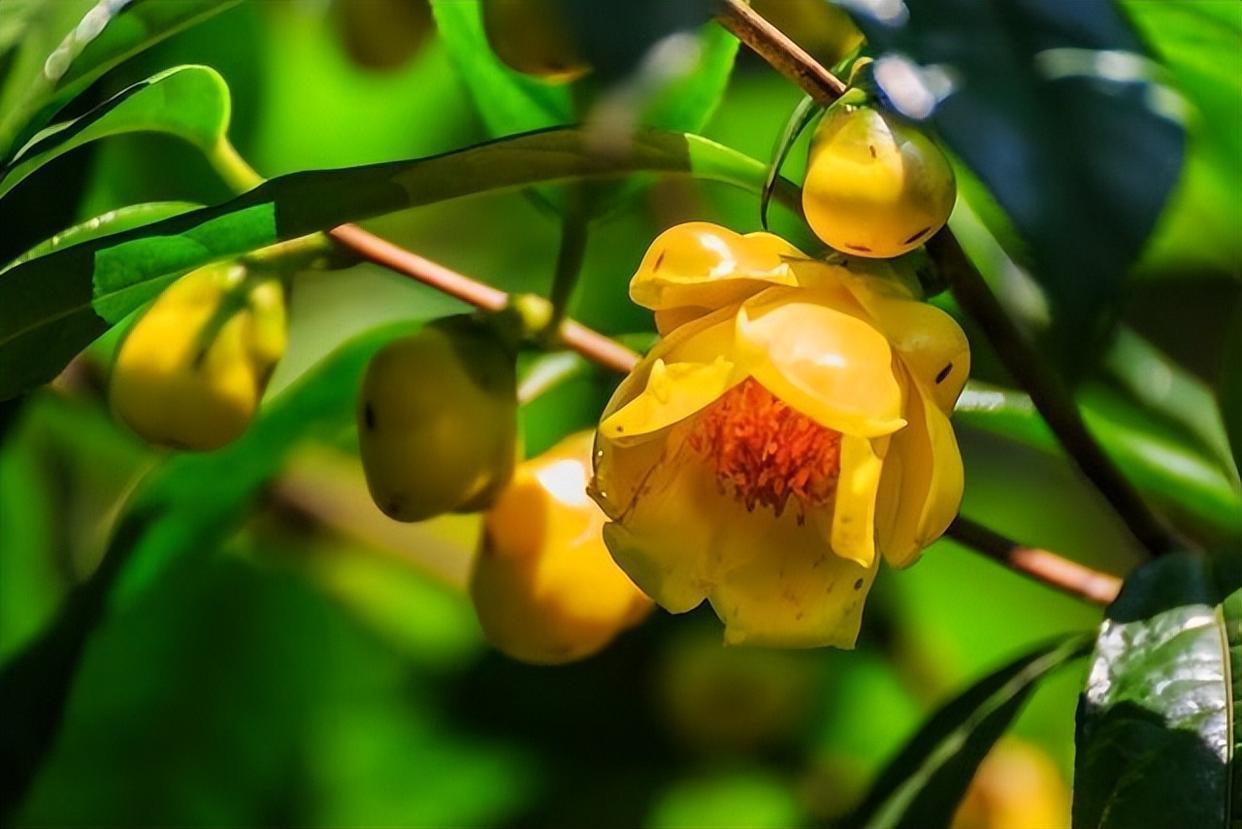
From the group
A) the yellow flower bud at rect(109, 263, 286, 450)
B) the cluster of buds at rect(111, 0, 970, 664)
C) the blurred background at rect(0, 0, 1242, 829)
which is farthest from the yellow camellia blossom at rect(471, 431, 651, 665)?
the blurred background at rect(0, 0, 1242, 829)

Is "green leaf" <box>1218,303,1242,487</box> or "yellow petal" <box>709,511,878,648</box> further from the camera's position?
"green leaf" <box>1218,303,1242,487</box>

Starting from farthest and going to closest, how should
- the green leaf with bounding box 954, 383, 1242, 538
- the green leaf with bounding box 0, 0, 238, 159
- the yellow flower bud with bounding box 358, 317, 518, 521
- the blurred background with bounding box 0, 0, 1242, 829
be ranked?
the blurred background with bounding box 0, 0, 1242, 829, the green leaf with bounding box 954, 383, 1242, 538, the yellow flower bud with bounding box 358, 317, 518, 521, the green leaf with bounding box 0, 0, 238, 159

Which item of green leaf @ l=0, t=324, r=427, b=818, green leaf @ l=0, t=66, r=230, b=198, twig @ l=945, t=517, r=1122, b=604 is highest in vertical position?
green leaf @ l=0, t=66, r=230, b=198

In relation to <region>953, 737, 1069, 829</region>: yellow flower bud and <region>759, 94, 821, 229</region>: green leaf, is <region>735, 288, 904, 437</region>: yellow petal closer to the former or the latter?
<region>759, 94, 821, 229</region>: green leaf

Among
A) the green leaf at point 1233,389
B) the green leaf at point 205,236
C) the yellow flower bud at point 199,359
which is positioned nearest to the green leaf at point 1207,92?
the green leaf at point 1233,389

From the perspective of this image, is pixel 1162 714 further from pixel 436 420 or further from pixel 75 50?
pixel 75 50

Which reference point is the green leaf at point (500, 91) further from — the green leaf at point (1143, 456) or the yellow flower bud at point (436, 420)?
the green leaf at point (1143, 456)
